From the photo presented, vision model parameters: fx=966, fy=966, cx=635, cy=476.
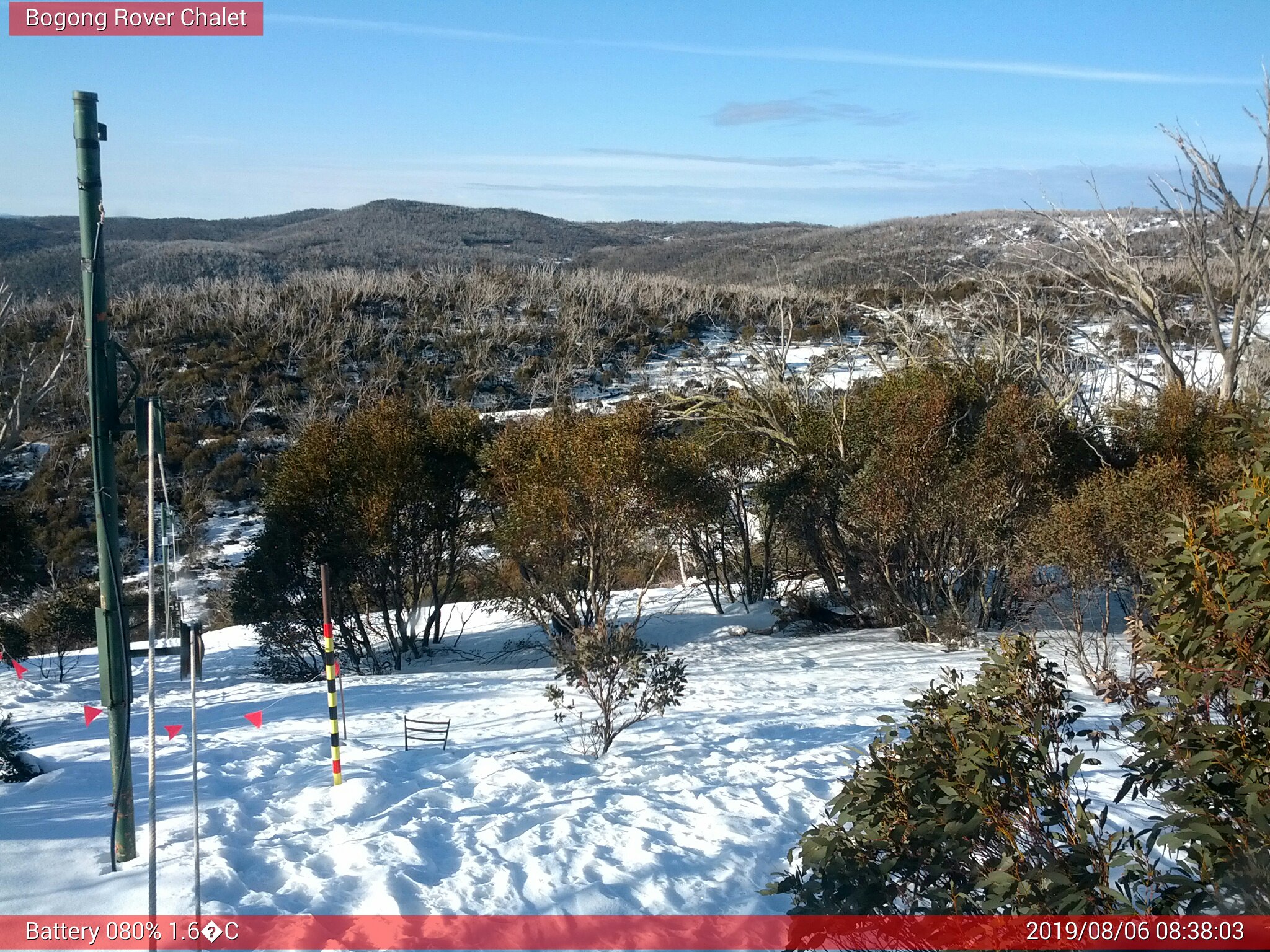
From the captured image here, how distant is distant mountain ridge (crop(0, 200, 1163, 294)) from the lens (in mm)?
65375

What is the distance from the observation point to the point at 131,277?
210ft

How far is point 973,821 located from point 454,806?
413 centimetres

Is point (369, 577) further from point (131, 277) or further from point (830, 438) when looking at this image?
point (131, 277)

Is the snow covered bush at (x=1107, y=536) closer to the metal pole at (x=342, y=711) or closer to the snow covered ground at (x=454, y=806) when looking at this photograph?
the snow covered ground at (x=454, y=806)

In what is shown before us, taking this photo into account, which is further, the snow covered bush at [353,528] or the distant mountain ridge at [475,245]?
the distant mountain ridge at [475,245]

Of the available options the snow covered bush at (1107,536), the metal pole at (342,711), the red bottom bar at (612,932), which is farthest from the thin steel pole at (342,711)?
the snow covered bush at (1107,536)

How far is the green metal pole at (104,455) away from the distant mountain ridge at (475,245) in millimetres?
50212

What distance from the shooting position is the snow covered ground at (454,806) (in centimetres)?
462

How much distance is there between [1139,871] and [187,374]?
40.2 m

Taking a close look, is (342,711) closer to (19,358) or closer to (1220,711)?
(1220,711)

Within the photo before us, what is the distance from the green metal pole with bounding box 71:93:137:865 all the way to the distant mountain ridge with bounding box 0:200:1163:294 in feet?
165

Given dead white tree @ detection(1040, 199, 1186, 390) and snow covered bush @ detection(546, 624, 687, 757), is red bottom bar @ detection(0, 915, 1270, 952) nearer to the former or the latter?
snow covered bush @ detection(546, 624, 687, 757)

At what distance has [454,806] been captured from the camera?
20.1 ft

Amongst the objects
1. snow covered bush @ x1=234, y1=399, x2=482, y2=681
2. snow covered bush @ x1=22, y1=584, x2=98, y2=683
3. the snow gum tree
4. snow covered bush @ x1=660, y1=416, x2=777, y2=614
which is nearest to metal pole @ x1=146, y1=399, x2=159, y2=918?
the snow gum tree
